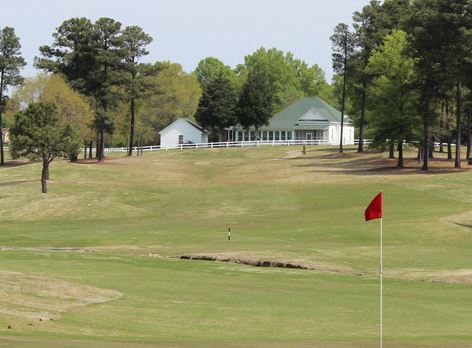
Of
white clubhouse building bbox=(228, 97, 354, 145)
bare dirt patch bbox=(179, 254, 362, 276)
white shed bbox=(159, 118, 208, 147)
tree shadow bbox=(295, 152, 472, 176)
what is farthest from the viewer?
white shed bbox=(159, 118, 208, 147)

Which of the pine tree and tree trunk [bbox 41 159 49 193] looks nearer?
tree trunk [bbox 41 159 49 193]

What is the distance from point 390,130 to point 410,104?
3.57m

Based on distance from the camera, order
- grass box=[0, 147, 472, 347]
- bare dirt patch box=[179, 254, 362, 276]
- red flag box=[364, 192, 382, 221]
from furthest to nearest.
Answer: bare dirt patch box=[179, 254, 362, 276], red flag box=[364, 192, 382, 221], grass box=[0, 147, 472, 347]

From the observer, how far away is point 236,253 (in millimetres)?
46469

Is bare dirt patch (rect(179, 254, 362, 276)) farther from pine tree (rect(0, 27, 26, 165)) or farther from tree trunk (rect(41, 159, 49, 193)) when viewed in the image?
pine tree (rect(0, 27, 26, 165))

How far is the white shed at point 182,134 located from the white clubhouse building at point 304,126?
6.25m

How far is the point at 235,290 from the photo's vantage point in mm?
32375

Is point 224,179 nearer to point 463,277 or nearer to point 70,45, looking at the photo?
point 70,45

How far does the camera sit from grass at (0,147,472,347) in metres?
24.2

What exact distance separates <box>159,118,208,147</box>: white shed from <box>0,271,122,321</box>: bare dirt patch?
13773 cm

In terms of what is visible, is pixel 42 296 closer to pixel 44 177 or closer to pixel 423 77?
pixel 44 177

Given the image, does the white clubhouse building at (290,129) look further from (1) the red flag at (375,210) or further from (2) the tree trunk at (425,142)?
(1) the red flag at (375,210)

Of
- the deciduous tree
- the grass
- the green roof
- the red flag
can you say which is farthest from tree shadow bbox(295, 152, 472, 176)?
the red flag

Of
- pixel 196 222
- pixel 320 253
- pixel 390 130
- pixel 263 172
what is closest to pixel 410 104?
pixel 390 130
